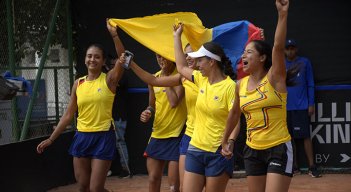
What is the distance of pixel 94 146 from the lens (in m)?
7.27

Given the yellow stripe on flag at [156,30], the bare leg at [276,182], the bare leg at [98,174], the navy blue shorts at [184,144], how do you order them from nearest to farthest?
the bare leg at [276,182] < the navy blue shorts at [184,144] < the bare leg at [98,174] < the yellow stripe on flag at [156,30]

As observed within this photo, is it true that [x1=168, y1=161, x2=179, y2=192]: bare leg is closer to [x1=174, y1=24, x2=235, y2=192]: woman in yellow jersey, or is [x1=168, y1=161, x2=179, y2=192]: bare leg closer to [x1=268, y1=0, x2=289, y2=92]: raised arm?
[x1=174, y1=24, x2=235, y2=192]: woman in yellow jersey

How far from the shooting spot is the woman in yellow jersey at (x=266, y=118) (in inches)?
215

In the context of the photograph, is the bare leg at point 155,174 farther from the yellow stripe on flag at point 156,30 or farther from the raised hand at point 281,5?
the raised hand at point 281,5

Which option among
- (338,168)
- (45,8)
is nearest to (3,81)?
(45,8)

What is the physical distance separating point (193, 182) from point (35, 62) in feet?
16.4

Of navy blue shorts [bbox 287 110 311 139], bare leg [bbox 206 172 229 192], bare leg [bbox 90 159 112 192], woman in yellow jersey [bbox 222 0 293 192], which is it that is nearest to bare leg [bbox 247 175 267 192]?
woman in yellow jersey [bbox 222 0 293 192]

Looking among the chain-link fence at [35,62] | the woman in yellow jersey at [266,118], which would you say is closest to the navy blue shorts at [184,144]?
the woman in yellow jersey at [266,118]

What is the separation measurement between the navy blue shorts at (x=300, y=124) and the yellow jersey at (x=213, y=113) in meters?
4.98

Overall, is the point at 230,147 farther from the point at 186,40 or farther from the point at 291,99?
the point at 291,99

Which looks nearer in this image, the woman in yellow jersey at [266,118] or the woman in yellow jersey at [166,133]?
the woman in yellow jersey at [266,118]

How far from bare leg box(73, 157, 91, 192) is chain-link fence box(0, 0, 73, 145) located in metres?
2.25

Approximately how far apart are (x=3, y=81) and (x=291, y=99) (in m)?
5.96

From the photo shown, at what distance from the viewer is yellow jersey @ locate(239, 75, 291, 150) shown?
5.56 metres
